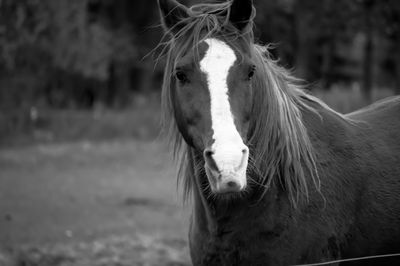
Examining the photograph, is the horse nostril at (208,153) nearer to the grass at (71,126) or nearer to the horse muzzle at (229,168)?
the horse muzzle at (229,168)

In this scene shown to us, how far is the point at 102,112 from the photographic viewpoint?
2044 cm

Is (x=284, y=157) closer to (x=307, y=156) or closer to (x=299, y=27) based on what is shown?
(x=307, y=156)

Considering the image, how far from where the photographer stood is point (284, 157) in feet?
12.1

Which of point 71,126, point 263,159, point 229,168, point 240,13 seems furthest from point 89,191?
point 229,168

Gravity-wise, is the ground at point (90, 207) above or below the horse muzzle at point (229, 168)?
below

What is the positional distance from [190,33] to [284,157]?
1035 mm

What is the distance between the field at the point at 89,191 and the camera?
24.5 feet

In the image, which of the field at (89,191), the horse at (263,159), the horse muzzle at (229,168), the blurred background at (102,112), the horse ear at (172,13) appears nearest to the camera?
the horse muzzle at (229,168)

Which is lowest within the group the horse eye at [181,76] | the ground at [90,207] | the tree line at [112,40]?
the ground at [90,207]

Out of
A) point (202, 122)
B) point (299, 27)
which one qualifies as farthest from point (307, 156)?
point (299, 27)

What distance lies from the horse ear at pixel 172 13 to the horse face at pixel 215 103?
0.40 meters

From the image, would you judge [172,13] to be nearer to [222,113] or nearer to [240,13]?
[240,13]

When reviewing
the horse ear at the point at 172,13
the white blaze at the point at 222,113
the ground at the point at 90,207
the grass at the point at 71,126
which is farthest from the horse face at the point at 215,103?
the grass at the point at 71,126

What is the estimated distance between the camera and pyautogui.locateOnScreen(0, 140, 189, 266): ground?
290 inches
